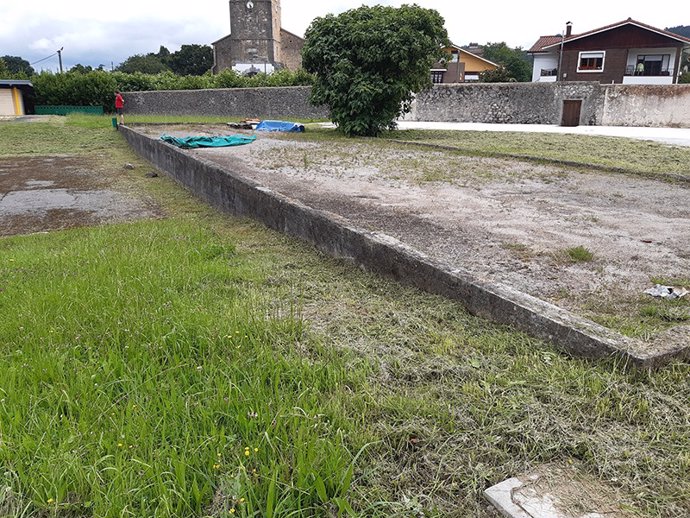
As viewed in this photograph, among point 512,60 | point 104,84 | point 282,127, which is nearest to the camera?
point 282,127

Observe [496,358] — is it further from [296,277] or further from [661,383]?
[296,277]

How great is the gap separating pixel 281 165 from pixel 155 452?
771 cm

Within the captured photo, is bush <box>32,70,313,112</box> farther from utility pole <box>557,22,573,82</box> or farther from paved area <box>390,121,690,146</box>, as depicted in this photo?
utility pole <box>557,22,573,82</box>

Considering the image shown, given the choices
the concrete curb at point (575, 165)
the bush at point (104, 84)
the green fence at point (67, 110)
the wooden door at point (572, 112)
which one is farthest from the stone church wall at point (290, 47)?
the concrete curb at point (575, 165)

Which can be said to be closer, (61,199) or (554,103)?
→ (61,199)

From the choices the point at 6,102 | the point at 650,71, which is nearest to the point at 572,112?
the point at 650,71

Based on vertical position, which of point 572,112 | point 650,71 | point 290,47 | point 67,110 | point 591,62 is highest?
point 290,47

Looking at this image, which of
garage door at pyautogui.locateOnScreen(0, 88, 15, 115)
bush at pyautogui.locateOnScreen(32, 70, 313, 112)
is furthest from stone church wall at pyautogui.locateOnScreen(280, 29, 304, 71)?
garage door at pyautogui.locateOnScreen(0, 88, 15, 115)

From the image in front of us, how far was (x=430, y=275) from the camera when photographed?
126 inches

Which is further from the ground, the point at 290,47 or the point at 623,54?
the point at 290,47

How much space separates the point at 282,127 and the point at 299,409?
17.5 m

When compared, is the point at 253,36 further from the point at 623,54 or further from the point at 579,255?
the point at 579,255

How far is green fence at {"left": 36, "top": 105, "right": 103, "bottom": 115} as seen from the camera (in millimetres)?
31891

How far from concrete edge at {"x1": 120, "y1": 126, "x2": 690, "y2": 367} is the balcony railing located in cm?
3882
